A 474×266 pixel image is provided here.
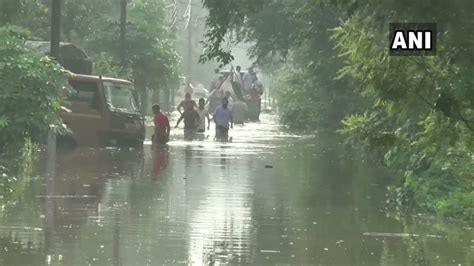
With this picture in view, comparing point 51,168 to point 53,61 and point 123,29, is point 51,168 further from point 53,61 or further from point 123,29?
point 123,29

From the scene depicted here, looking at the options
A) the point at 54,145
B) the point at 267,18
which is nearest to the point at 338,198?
the point at 54,145

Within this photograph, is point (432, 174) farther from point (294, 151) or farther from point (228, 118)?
point (228, 118)

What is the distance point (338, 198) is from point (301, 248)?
630cm

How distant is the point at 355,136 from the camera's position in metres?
14.2

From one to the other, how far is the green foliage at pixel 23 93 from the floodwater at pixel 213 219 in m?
0.91

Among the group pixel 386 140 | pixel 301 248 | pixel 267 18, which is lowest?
pixel 301 248

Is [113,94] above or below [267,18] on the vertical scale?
below

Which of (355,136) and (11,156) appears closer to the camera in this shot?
(355,136)

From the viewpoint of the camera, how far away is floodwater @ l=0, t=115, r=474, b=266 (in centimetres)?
1407

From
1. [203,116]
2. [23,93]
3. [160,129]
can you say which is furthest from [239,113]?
[23,93]

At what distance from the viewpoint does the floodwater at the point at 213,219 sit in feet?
46.2

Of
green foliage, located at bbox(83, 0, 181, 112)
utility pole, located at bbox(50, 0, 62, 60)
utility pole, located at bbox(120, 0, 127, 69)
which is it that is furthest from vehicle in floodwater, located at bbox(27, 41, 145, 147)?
utility pole, located at bbox(120, 0, 127, 69)

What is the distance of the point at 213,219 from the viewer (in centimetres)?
1745

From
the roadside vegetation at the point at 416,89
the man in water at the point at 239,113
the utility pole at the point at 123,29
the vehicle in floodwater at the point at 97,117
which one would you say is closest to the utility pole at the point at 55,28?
the vehicle in floodwater at the point at 97,117
